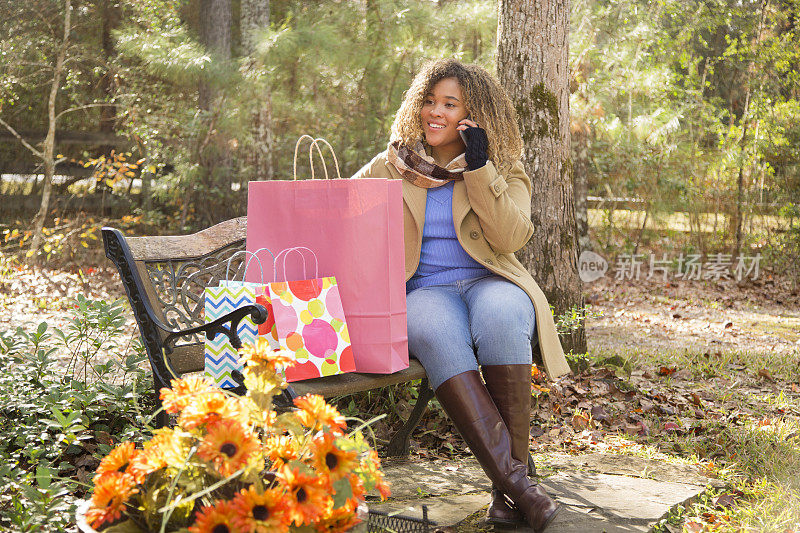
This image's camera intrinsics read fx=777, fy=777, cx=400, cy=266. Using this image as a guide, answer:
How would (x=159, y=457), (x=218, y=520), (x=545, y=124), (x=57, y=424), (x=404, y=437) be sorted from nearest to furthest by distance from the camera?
(x=218, y=520) < (x=159, y=457) < (x=57, y=424) < (x=404, y=437) < (x=545, y=124)

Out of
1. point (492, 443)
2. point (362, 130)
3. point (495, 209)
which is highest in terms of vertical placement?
point (362, 130)

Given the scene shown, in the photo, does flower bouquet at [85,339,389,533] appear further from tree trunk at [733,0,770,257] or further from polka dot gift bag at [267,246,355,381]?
tree trunk at [733,0,770,257]

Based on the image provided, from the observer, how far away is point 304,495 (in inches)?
52.8

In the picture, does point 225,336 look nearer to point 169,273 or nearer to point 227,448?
point 169,273

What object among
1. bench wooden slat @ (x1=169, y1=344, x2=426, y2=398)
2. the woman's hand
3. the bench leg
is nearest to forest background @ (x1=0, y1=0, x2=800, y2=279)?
the woman's hand

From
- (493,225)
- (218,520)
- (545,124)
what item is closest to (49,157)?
(545,124)

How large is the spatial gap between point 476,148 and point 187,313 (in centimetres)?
124

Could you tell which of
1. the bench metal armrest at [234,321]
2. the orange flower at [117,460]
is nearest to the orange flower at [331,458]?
the orange flower at [117,460]

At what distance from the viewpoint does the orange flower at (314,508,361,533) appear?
143cm

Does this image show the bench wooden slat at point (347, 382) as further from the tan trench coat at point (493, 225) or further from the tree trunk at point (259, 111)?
the tree trunk at point (259, 111)

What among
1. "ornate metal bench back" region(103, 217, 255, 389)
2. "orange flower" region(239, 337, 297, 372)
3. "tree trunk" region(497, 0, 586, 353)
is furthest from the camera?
"tree trunk" region(497, 0, 586, 353)

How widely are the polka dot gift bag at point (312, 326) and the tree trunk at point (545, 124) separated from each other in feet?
→ 8.26

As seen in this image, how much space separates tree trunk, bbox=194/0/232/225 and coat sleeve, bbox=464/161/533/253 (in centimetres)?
684

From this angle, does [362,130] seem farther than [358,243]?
Yes
